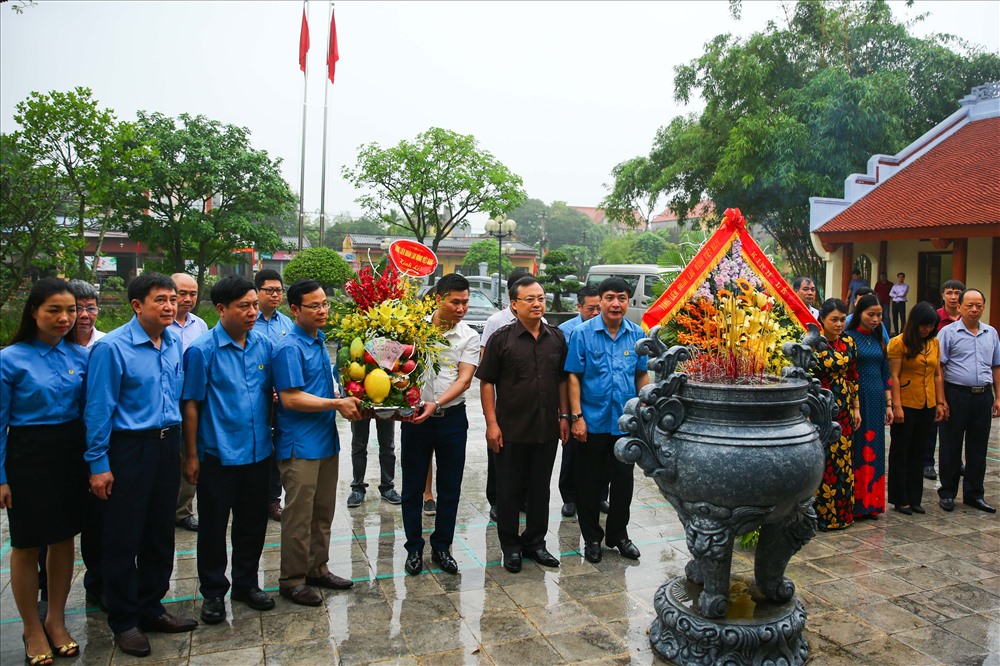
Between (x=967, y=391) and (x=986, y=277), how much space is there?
9406 millimetres

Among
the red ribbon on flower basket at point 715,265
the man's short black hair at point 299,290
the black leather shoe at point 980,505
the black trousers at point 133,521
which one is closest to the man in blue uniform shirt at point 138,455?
the black trousers at point 133,521

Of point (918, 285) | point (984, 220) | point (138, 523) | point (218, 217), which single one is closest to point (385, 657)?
point (138, 523)

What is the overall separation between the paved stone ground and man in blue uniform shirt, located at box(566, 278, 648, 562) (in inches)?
11.7

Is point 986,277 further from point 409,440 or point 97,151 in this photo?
point 97,151

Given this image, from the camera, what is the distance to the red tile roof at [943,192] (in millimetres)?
12828

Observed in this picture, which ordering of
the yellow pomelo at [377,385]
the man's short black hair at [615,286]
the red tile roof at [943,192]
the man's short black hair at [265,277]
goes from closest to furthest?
the yellow pomelo at [377,385] < the man's short black hair at [615,286] < the man's short black hair at [265,277] < the red tile roof at [943,192]

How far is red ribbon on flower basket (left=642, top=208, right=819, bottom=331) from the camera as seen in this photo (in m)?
5.22

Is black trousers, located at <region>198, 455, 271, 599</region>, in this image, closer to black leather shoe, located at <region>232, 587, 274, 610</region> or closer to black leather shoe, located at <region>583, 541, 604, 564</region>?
black leather shoe, located at <region>232, 587, 274, 610</region>

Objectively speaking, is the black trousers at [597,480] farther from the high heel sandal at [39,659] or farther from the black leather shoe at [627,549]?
the high heel sandal at [39,659]

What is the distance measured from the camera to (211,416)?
3.57 meters

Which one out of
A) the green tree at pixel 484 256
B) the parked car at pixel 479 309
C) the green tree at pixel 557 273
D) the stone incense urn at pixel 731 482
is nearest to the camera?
the stone incense urn at pixel 731 482

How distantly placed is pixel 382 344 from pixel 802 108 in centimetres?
1556

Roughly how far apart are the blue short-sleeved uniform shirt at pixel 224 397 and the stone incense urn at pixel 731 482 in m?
1.75

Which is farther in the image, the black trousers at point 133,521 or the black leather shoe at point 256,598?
the black leather shoe at point 256,598
